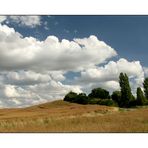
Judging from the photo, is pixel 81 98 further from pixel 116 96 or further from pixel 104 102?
pixel 116 96

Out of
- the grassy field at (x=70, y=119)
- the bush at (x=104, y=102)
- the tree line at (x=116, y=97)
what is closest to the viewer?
the grassy field at (x=70, y=119)

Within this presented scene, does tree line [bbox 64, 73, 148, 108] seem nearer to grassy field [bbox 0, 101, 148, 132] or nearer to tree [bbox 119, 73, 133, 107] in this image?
tree [bbox 119, 73, 133, 107]

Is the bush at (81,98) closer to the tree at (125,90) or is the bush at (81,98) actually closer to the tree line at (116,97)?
the tree line at (116,97)

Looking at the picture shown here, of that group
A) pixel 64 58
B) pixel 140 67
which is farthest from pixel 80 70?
pixel 140 67

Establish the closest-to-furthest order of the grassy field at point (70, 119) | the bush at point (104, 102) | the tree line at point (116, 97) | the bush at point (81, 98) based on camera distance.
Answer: the grassy field at point (70, 119), the tree line at point (116, 97), the bush at point (81, 98), the bush at point (104, 102)

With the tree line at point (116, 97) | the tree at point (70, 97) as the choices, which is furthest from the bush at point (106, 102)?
the tree at point (70, 97)
